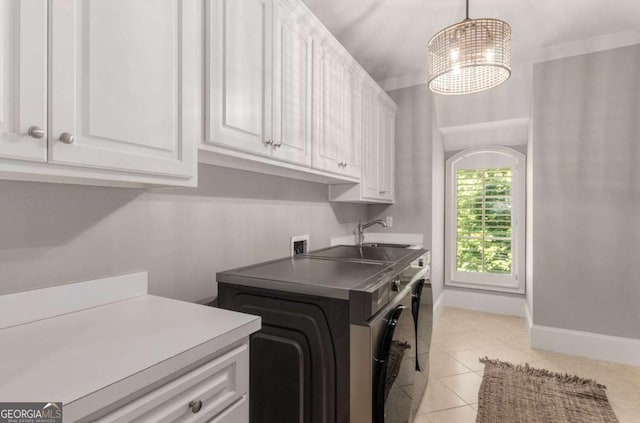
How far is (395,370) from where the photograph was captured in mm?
1394

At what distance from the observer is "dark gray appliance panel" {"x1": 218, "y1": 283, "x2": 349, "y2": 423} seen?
1195 millimetres

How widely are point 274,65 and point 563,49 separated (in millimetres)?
2777

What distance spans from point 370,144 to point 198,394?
7.56 ft

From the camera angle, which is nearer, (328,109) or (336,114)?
(328,109)

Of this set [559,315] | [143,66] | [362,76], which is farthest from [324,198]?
Result: [559,315]

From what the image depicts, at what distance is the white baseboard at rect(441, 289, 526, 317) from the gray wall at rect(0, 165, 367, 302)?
2.76 m

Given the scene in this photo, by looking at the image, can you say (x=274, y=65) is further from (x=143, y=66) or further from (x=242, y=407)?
(x=242, y=407)

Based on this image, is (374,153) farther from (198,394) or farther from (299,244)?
(198,394)

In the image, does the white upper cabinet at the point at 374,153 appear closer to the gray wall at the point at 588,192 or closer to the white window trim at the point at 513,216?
the white window trim at the point at 513,216

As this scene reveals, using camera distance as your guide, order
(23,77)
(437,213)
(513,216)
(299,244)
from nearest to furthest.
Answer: (23,77)
(299,244)
(437,213)
(513,216)

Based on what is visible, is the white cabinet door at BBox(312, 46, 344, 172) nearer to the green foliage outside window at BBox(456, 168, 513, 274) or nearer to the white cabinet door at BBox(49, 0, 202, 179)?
the white cabinet door at BBox(49, 0, 202, 179)

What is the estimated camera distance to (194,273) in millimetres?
1517

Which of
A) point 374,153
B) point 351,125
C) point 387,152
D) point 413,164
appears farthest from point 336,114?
point 413,164

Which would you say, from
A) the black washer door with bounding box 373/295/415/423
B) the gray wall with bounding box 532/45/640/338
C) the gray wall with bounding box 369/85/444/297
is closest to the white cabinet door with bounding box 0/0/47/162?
the black washer door with bounding box 373/295/415/423
